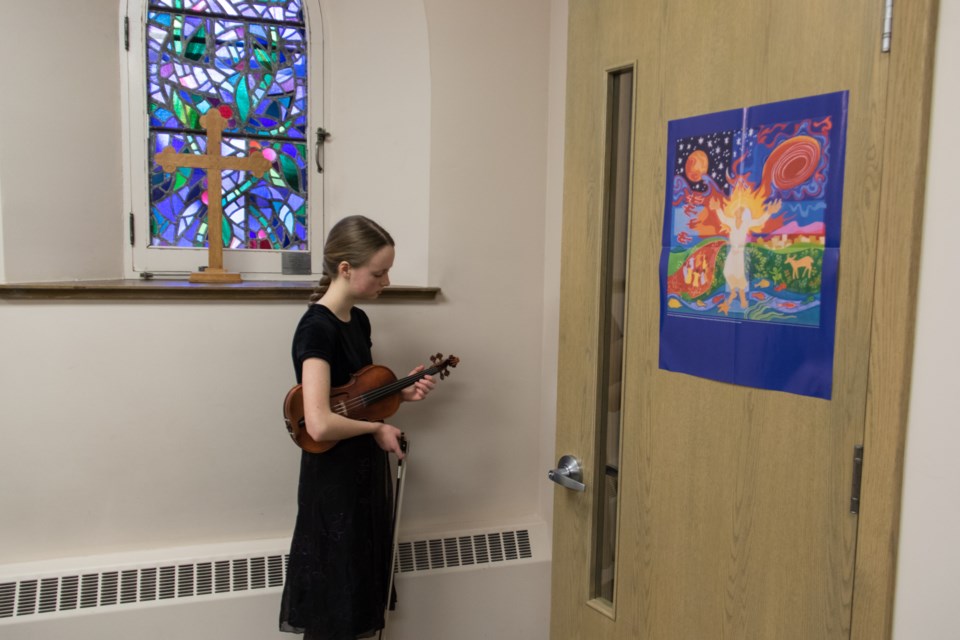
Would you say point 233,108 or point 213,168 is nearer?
point 213,168

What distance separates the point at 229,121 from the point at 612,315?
1714 millimetres

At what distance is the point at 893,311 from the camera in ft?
3.22

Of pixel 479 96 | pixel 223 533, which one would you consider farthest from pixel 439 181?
pixel 223 533

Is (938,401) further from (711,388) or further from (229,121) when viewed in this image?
(229,121)

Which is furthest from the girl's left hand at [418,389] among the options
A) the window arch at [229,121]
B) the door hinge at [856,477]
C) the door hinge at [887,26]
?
the door hinge at [887,26]

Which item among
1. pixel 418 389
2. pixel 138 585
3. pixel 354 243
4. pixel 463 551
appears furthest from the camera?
pixel 463 551

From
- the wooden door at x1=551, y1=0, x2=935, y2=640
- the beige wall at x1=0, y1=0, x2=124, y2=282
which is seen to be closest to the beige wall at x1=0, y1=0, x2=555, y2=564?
the beige wall at x1=0, y1=0, x2=124, y2=282

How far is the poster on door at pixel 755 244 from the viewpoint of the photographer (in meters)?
1.06

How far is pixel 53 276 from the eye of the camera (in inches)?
87.8

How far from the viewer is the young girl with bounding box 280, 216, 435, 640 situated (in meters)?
1.80

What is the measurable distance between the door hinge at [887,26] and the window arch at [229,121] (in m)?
1.96

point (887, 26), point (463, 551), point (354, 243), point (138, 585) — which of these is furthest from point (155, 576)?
point (887, 26)

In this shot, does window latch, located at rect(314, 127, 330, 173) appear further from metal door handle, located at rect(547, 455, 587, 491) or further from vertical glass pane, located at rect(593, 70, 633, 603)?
metal door handle, located at rect(547, 455, 587, 491)

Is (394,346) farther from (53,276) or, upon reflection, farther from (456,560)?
(53,276)
